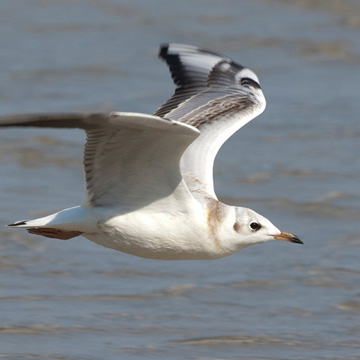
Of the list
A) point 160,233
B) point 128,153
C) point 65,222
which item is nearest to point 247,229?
point 160,233

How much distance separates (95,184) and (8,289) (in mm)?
2305

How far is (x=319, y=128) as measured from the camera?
41.1ft

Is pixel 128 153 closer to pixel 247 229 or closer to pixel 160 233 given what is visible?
pixel 160 233

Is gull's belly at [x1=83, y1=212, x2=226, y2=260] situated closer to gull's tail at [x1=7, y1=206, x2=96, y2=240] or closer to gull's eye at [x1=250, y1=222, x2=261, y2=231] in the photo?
gull's tail at [x1=7, y1=206, x2=96, y2=240]

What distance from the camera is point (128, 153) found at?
656 centimetres

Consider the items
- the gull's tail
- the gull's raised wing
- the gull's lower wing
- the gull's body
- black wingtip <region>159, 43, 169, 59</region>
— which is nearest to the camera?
the gull's lower wing

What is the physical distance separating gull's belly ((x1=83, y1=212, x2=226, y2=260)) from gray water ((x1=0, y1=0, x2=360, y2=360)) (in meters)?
1.08

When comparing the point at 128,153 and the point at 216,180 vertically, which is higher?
the point at 216,180

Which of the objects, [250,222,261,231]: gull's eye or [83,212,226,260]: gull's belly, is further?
[250,222,261,231]: gull's eye

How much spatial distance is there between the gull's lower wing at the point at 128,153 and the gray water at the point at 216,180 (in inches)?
54.0

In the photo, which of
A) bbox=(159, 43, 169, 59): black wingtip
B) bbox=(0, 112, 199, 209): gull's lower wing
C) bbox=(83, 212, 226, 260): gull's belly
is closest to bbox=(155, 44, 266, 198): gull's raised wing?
bbox=(159, 43, 169, 59): black wingtip

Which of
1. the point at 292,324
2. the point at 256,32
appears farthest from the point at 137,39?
the point at 292,324

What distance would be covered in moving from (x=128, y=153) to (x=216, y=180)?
461cm

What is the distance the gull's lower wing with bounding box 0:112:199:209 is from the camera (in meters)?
5.84
